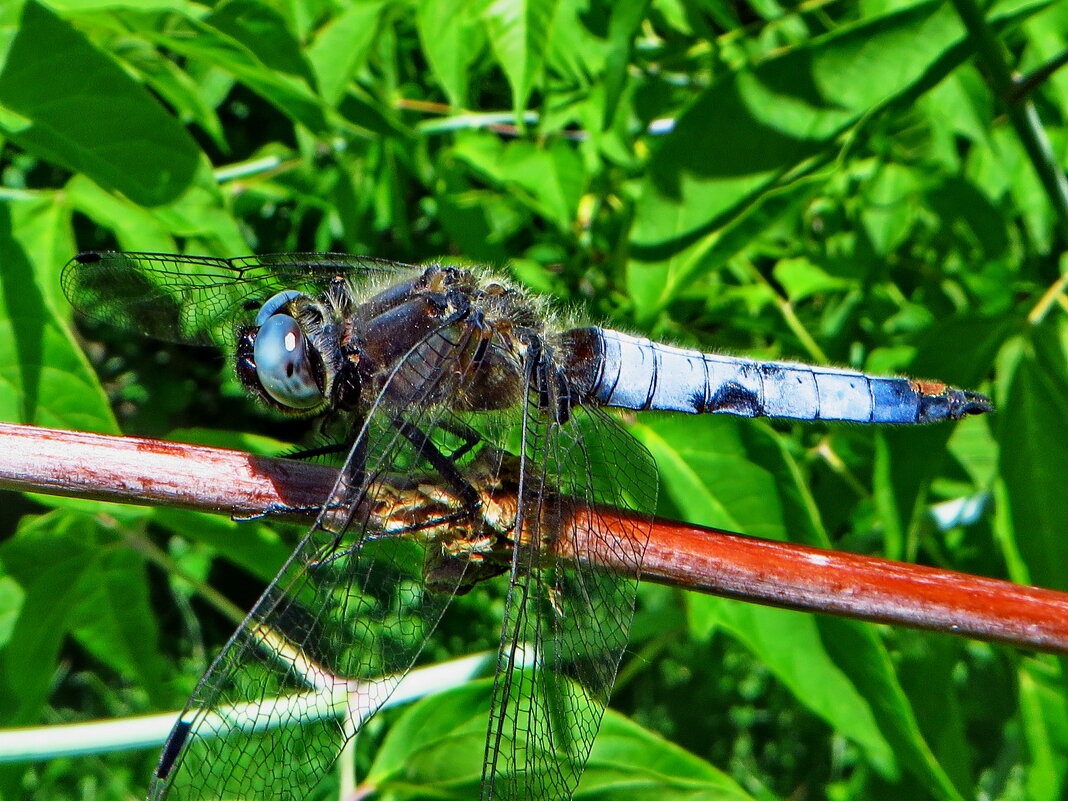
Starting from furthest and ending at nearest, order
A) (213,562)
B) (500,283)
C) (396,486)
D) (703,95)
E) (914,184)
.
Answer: (213,562) < (914,184) < (500,283) < (703,95) < (396,486)

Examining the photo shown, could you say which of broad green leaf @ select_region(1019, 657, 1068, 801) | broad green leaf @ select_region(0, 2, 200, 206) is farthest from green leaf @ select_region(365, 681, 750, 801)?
broad green leaf @ select_region(0, 2, 200, 206)

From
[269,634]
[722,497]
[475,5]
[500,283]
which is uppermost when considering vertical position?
[475,5]

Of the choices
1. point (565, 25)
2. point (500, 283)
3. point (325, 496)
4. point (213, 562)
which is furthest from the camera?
point (213, 562)

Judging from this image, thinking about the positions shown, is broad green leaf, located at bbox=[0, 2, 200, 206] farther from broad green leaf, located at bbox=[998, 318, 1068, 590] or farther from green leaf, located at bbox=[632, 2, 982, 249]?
broad green leaf, located at bbox=[998, 318, 1068, 590]

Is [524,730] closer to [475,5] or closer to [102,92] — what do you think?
Answer: [102,92]

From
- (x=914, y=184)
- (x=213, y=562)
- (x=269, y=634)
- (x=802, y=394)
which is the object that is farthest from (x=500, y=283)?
(x=213, y=562)

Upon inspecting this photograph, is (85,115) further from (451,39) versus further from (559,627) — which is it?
(559,627)

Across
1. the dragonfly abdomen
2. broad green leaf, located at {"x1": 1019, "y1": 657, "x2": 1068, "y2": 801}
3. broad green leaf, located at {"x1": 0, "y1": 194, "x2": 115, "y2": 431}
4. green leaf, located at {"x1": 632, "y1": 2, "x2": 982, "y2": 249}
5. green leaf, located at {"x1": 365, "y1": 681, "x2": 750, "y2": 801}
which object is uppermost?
green leaf, located at {"x1": 632, "y1": 2, "x2": 982, "y2": 249}
